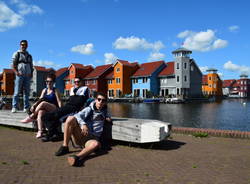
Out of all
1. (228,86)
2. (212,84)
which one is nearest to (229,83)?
(228,86)

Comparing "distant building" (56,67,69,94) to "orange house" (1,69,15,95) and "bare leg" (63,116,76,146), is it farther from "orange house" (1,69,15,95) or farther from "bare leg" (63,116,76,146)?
"bare leg" (63,116,76,146)

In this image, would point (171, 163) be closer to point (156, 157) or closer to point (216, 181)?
point (156, 157)

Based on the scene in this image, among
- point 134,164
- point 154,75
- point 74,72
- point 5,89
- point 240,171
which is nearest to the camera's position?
point 240,171

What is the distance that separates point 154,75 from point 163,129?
48377 mm

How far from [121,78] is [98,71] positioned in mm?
8813

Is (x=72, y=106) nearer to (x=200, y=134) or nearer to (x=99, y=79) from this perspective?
(x=200, y=134)

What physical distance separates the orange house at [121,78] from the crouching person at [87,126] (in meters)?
49.2

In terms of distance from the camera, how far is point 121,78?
54.7 meters

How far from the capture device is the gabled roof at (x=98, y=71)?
58800 mm

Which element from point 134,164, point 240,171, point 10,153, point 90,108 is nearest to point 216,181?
point 240,171

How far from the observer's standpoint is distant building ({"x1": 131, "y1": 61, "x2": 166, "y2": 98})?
52.2 meters

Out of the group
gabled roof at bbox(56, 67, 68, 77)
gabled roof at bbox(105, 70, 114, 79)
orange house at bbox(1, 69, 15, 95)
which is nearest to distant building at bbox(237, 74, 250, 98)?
gabled roof at bbox(105, 70, 114, 79)

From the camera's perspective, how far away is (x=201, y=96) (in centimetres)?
5288

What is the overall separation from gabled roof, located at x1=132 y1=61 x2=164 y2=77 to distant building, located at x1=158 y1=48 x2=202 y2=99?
180 centimetres
